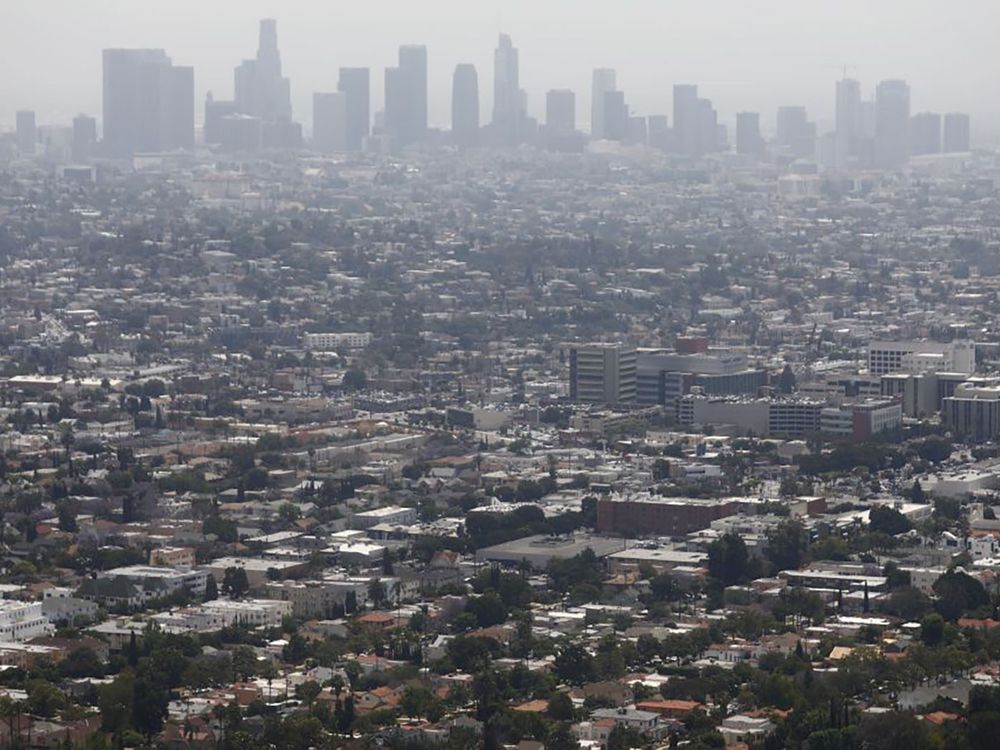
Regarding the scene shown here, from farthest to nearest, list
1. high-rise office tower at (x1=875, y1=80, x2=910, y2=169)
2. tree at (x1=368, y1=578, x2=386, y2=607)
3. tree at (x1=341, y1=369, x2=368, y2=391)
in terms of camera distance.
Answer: high-rise office tower at (x1=875, y1=80, x2=910, y2=169) → tree at (x1=341, y1=369, x2=368, y2=391) → tree at (x1=368, y1=578, x2=386, y2=607)

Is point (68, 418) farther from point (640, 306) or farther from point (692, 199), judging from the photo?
point (692, 199)

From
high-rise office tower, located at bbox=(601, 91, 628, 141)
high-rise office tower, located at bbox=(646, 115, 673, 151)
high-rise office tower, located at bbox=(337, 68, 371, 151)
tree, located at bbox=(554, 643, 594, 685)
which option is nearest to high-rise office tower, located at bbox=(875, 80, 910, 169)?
high-rise office tower, located at bbox=(646, 115, 673, 151)

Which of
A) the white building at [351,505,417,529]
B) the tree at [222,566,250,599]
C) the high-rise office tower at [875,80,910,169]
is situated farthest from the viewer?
the high-rise office tower at [875,80,910,169]

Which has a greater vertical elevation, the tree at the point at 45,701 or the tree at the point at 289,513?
the tree at the point at 45,701

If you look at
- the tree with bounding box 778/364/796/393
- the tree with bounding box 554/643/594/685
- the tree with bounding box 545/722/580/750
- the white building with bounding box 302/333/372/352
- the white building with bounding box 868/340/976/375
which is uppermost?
the white building with bounding box 868/340/976/375

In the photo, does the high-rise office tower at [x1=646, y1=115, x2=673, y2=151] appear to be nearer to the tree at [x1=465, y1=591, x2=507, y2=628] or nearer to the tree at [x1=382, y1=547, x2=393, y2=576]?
the tree at [x1=382, y1=547, x2=393, y2=576]

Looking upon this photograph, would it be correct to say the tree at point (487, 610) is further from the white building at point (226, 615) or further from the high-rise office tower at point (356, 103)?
the high-rise office tower at point (356, 103)

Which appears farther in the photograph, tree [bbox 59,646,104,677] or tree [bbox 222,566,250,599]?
tree [bbox 222,566,250,599]

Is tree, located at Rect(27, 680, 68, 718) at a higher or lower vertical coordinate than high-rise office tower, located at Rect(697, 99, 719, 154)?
lower

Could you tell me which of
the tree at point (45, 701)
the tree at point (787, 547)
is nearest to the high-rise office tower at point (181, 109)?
the tree at point (787, 547)
